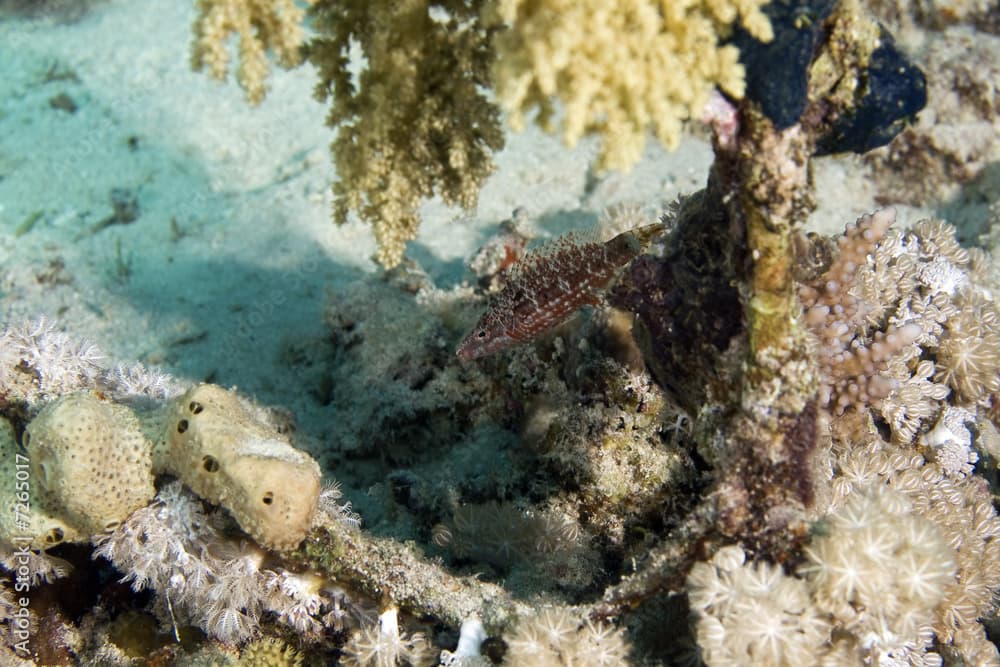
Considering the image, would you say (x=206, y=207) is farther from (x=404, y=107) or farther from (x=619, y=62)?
(x=619, y=62)

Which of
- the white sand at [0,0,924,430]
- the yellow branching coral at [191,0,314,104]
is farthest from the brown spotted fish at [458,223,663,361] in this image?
the white sand at [0,0,924,430]

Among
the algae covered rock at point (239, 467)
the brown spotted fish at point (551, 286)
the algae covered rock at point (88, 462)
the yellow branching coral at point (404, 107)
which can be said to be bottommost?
the algae covered rock at point (88, 462)

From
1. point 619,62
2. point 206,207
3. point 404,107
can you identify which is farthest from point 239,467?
point 206,207

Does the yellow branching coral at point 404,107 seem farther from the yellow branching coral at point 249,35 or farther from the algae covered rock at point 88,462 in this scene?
the algae covered rock at point 88,462

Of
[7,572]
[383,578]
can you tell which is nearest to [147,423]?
[7,572]

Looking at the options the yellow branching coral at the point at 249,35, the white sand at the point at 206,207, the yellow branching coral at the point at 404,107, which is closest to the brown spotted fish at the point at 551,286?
the yellow branching coral at the point at 404,107

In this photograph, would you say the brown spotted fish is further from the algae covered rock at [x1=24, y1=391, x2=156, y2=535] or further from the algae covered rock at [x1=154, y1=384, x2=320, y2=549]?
the algae covered rock at [x1=24, y1=391, x2=156, y2=535]

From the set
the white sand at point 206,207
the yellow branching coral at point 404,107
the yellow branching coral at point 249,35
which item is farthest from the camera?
the white sand at point 206,207
